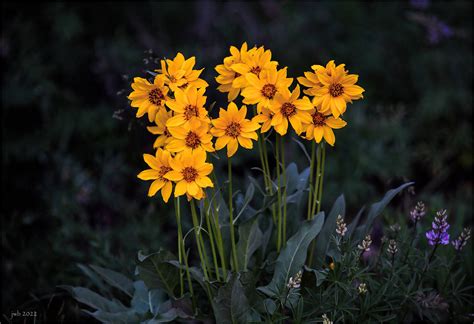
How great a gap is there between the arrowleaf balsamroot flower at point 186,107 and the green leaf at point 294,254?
0.49 m

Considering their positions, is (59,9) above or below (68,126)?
above

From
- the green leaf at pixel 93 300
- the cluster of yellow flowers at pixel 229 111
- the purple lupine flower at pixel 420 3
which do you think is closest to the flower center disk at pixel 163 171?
the cluster of yellow flowers at pixel 229 111

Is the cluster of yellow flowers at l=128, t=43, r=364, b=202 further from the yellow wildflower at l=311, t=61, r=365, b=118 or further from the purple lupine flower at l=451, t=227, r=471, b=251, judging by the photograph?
the purple lupine flower at l=451, t=227, r=471, b=251

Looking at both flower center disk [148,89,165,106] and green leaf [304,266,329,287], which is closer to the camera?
flower center disk [148,89,165,106]

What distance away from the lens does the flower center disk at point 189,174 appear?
4.85 feet

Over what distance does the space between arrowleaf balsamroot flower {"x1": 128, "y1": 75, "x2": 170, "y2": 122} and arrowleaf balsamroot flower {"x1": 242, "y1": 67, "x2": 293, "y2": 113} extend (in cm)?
22

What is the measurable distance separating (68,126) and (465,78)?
251 cm

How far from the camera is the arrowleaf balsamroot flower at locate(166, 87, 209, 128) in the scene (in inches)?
58.6

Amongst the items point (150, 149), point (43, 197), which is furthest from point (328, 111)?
point (43, 197)

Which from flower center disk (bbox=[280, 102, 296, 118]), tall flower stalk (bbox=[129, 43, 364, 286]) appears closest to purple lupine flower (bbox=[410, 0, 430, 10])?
tall flower stalk (bbox=[129, 43, 364, 286])

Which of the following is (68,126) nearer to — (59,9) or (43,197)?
(43,197)

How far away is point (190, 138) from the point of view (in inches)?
58.8

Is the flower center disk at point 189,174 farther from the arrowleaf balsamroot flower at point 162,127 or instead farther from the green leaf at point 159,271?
the green leaf at point 159,271

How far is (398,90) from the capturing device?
3.95 meters
